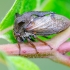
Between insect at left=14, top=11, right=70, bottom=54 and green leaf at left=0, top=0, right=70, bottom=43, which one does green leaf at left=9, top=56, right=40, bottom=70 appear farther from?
insect at left=14, top=11, right=70, bottom=54

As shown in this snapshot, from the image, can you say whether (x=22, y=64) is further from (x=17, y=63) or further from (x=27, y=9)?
(x=27, y=9)

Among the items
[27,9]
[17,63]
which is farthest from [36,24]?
[17,63]

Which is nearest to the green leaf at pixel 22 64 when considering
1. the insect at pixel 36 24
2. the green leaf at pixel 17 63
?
the green leaf at pixel 17 63

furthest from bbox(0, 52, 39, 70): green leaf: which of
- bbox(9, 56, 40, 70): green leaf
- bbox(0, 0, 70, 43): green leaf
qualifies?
bbox(0, 0, 70, 43): green leaf

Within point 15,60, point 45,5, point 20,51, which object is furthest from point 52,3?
point 15,60

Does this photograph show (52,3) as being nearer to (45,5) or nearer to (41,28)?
(45,5)
